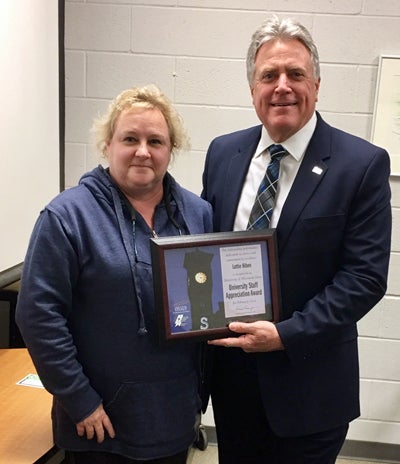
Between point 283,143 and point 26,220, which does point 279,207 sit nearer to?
point 283,143

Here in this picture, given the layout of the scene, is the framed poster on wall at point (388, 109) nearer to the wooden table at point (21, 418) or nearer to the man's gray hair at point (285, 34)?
the man's gray hair at point (285, 34)

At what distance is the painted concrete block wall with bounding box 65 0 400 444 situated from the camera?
7.03 feet

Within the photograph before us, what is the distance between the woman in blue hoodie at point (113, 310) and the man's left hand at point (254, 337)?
114 mm

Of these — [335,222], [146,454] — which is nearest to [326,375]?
[335,222]

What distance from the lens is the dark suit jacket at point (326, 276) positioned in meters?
A: 1.27

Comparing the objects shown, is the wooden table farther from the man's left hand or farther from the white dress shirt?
the white dress shirt

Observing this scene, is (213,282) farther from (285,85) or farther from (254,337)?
(285,85)

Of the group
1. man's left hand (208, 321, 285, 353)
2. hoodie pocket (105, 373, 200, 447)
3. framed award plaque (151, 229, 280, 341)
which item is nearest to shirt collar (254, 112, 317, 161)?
framed award plaque (151, 229, 280, 341)

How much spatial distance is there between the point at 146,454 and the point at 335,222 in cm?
77

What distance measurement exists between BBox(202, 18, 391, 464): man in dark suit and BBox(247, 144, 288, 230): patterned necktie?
0.8 inches

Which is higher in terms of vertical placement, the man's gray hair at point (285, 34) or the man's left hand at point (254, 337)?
the man's gray hair at point (285, 34)

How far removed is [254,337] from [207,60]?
1.45m

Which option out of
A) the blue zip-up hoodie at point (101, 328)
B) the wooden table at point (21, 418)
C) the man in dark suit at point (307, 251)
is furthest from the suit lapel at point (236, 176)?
the wooden table at point (21, 418)

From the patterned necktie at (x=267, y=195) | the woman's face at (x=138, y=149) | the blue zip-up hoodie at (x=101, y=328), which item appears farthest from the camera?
the patterned necktie at (x=267, y=195)
